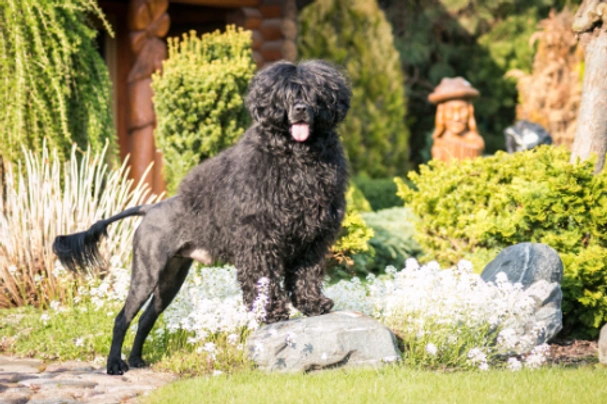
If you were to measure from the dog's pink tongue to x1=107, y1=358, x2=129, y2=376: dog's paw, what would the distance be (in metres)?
1.98

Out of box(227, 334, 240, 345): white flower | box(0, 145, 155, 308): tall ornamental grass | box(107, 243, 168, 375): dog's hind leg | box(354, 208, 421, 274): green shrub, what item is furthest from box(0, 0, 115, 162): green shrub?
box(227, 334, 240, 345): white flower

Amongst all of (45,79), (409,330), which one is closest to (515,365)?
(409,330)

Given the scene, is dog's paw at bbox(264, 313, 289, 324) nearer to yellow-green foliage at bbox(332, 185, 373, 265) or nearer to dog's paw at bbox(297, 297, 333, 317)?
dog's paw at bbox(297, 297, 333, 317)

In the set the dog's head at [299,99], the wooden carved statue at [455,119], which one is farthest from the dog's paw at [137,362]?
the wooden carved statue at [455,119]

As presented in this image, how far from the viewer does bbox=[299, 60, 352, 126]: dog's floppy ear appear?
15.8 ft

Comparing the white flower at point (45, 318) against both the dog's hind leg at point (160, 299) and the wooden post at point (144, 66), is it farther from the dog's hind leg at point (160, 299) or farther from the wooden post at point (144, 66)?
the wooden post at point (144, 66)

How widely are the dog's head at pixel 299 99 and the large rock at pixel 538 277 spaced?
2.14 metres

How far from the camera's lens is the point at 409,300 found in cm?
554

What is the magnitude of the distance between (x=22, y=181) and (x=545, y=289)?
4557 mm

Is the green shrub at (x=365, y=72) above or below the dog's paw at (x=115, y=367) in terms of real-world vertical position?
above

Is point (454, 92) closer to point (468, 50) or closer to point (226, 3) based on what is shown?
point (226, 3)

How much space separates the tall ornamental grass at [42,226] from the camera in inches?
285

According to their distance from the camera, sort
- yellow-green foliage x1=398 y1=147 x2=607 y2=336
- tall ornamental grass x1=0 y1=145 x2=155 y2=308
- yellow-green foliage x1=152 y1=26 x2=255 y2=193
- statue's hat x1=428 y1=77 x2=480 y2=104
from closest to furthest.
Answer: yellow-green foliage x1=398 y1=147 x2=607 y2=336
tall ornamental grass x1=0 y1=145 x2=155 y2=308
yellow-green foliage x1=152 y1=26 x2=255 y2=193
statue's hat x1=428 y1=77 x2=480 y2=104

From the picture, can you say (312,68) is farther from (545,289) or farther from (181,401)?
(545,289)
